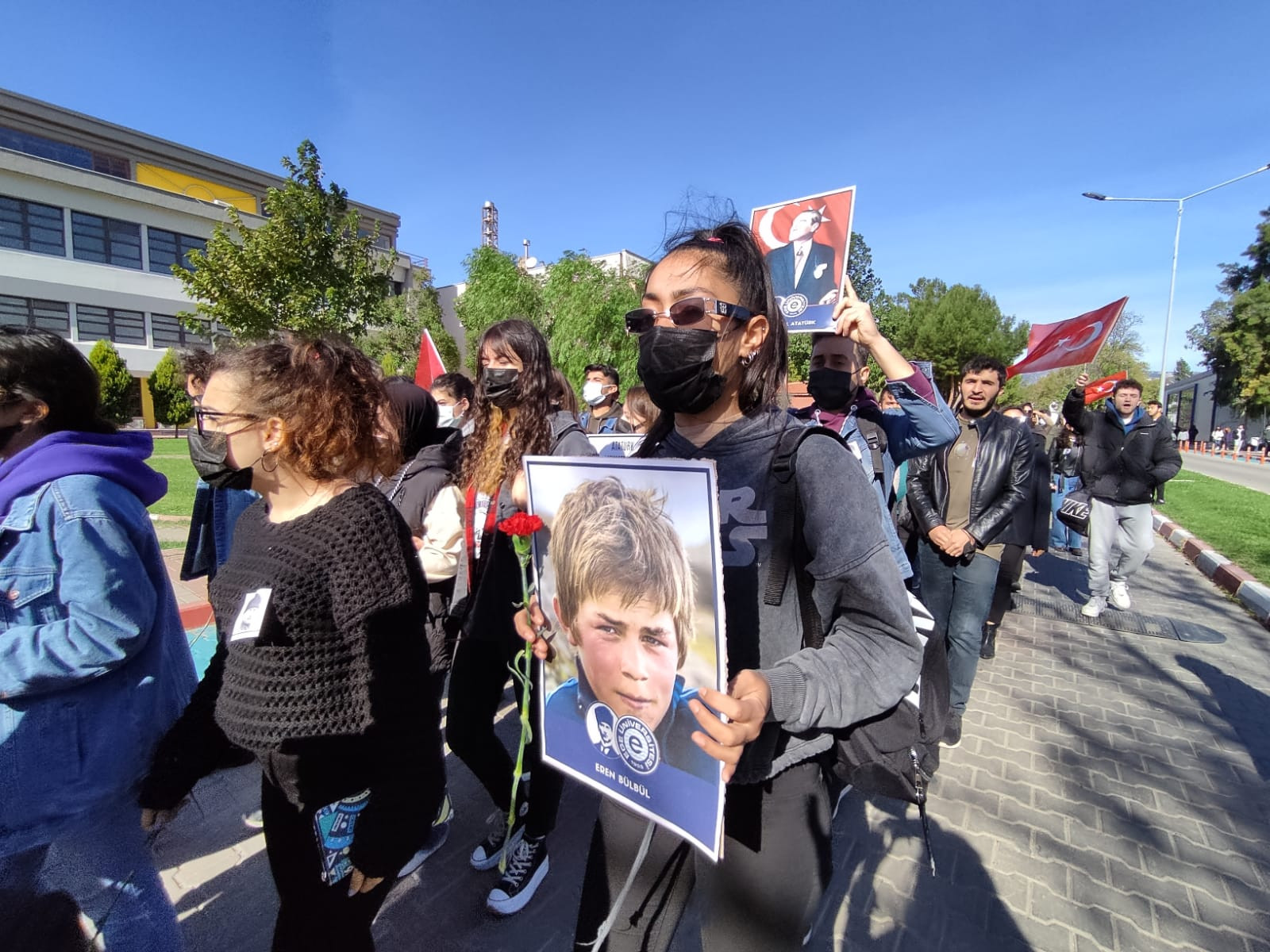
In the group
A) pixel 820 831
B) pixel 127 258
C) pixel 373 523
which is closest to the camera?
pixel 820 831

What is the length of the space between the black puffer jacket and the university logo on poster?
4.71m

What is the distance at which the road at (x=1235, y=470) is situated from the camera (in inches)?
800

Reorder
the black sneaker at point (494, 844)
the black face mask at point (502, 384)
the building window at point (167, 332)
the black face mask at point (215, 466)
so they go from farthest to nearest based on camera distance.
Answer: the building window at point (167, 332) < the black face mask at point (502, 384) < the black sneaker at point (494, 844) < the black face mask at point (215, 466)

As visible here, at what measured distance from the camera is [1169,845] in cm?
287

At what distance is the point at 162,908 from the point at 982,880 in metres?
3.04

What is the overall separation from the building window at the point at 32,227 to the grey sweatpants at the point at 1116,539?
136 ft

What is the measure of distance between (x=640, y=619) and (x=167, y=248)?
4252 centimetres

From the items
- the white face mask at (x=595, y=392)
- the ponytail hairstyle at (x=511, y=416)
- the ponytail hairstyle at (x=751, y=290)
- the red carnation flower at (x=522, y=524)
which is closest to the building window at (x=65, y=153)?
the white face mask at (x=595, y=392)

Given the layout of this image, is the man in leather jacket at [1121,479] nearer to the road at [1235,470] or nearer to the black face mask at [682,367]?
the black face mask at [682,367]

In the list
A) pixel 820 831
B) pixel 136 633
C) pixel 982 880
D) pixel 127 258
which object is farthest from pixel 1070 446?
pixel 127 258

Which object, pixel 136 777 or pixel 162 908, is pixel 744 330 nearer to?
pixel 136 777

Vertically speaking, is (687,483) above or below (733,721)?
above

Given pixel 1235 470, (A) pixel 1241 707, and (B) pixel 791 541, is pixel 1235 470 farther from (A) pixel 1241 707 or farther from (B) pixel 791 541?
(B) pixel 791 541

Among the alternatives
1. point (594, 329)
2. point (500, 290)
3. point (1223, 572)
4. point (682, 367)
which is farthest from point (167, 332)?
point (1223, 572)
